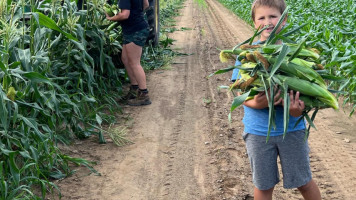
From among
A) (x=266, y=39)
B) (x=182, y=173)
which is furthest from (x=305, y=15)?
(x=266, y=39)

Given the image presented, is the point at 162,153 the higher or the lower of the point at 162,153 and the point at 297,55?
the lower

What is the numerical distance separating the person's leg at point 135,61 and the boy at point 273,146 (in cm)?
364

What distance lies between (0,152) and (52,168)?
0.77 m

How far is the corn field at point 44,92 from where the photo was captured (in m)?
3.71

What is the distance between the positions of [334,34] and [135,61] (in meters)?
3.22

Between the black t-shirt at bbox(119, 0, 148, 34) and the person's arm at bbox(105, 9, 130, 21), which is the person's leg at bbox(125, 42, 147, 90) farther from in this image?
the person's arm at bbox(105, 9, 130, 21)

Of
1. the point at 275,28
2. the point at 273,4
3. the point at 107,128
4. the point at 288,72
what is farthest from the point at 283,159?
the point at 107,128

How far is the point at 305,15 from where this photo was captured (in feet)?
34.4

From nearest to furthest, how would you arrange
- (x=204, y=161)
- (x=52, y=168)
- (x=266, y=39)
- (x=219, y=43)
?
(x=266, y=39)
(x=52, y=168)
(x=204, y=161)
(x=219, y=43)

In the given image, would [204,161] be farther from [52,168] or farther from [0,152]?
[0,152]

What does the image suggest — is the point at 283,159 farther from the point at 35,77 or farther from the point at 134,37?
the point at 134,37

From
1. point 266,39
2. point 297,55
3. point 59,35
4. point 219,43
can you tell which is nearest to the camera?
point 297,55

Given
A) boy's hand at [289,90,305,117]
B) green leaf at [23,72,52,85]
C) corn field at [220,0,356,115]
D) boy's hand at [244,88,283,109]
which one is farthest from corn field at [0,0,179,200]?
corn field at [220,0,356,115]

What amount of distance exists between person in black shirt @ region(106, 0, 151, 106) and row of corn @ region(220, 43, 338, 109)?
3655mm
